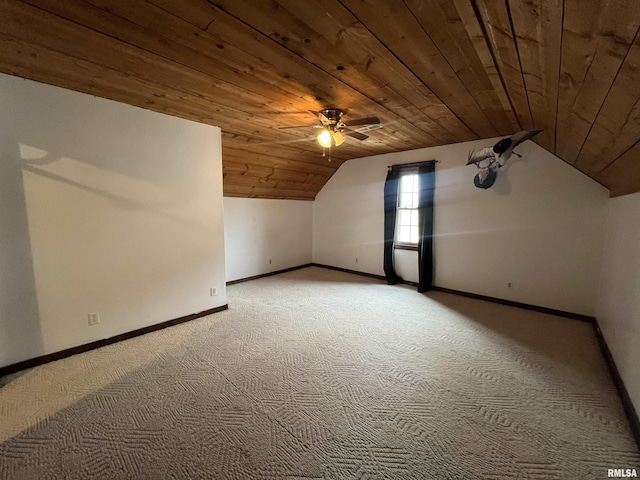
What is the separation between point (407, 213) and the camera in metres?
5.01

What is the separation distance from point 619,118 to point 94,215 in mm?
3777

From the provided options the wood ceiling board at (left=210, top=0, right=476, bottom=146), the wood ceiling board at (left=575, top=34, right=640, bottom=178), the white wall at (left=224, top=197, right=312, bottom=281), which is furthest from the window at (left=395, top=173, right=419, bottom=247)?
the wood ceiling board at (left=575, top=34, right=640, bottom=178)

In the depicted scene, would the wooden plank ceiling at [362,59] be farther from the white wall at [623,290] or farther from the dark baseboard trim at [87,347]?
the dark baseboard trim at [87,347]

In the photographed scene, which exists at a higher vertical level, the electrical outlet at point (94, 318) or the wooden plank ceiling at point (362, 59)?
the wooden plank ceiling at point (362, 59)

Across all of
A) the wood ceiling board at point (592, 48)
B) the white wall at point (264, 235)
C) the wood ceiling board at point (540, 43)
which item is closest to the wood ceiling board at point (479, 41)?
the wood ceiling board at point (540, 43)

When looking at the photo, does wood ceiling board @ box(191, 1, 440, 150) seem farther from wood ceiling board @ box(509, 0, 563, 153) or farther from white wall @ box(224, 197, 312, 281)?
white wall @ box(224, 197, 312, 281)

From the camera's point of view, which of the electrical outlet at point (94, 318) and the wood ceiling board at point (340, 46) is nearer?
the wood ceiling board at point (340, 46)

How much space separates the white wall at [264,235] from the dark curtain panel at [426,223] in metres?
2.69

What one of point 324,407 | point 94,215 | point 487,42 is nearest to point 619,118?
point 487,42

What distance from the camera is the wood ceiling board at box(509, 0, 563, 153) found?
978 mm

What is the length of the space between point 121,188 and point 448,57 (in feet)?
9.70

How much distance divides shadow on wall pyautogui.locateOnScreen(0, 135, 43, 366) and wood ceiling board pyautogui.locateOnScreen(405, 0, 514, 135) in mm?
2988

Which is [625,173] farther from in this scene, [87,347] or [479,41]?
[87,347]

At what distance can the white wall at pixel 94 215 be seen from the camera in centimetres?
221
